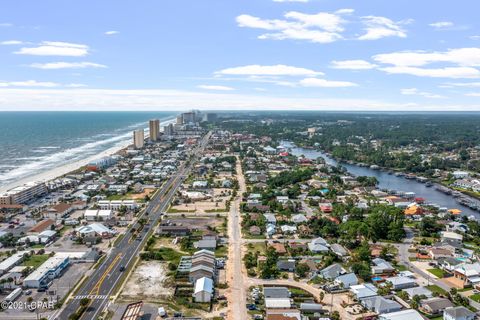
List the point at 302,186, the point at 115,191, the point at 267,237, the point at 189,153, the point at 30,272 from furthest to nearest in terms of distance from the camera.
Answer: the point at 189,153
the point at 302,186
the point at 115,191
the point at 267,237
the point at 30,272

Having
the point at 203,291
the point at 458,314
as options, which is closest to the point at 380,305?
the point at 458,314

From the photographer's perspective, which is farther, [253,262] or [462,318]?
[253,262]

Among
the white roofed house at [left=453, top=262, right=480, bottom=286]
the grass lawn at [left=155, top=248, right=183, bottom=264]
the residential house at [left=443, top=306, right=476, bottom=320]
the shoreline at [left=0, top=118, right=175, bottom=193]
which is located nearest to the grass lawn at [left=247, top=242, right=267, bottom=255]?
the grass lawn at [left=155, top=248, right=183, bottom=264]

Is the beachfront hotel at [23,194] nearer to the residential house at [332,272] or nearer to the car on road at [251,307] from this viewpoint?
the car on road at [251,307]

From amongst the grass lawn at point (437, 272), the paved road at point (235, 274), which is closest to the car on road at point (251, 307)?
the paved road at point (235, 274)

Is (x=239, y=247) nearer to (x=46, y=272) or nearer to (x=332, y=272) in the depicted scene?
(x=332, y=272)

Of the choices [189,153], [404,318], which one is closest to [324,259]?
[404,318]

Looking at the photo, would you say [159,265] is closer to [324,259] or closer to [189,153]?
[324,259]
